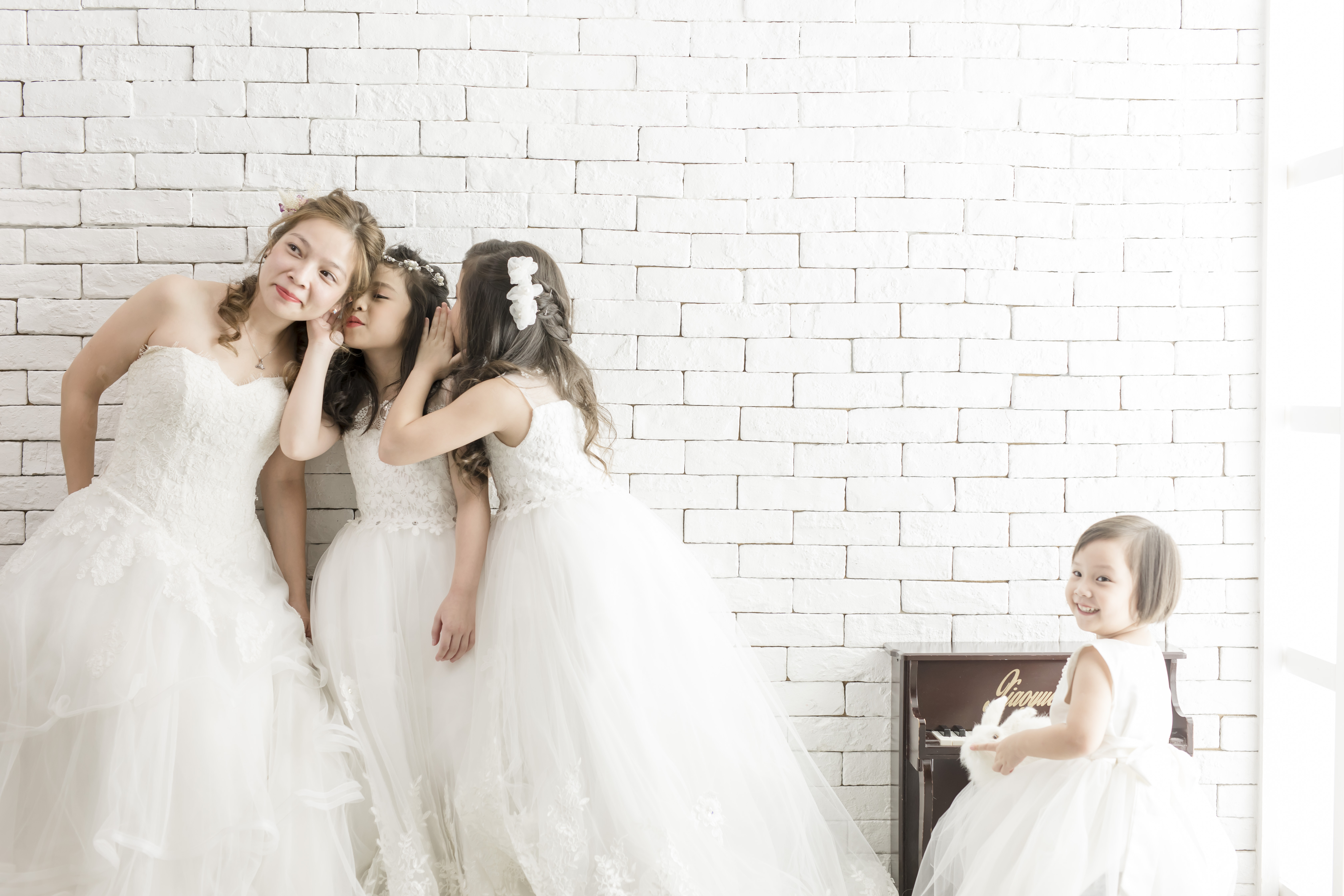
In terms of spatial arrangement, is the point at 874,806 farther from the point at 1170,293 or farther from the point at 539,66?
the point at 539,66

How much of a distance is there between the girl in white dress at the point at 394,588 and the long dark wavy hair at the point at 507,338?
10 centimetres

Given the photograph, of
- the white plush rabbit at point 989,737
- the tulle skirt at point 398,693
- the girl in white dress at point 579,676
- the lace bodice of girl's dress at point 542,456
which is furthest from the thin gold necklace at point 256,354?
the white plush rabbit at point 989,737

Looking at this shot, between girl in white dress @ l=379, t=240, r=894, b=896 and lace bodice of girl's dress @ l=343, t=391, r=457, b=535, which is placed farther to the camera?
lace bodice of girl's dress @ l=343, t=391, r=457, b=535

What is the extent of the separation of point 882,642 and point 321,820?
1510mm

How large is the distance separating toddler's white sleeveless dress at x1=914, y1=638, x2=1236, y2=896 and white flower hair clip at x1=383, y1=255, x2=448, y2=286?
179cm

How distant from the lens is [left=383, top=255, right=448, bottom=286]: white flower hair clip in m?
2.04

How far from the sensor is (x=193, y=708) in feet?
5.56

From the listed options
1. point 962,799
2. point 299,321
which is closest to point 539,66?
point 299,321

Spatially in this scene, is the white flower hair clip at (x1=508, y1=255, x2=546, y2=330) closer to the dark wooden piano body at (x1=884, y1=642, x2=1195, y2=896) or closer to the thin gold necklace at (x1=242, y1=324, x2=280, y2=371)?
the thin gold necklace at (x1=242, y1=324, x2=280, y2=371)

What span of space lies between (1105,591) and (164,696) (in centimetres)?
204

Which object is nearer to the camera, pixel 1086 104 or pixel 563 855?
pixel 563 855

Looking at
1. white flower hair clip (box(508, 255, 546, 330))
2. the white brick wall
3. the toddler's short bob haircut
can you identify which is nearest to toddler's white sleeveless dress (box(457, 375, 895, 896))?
white flower hair clip (box(508, 255, 546, 330))

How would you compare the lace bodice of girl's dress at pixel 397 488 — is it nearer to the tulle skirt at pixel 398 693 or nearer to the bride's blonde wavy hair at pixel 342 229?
the tulle skirt at pixel 398 693

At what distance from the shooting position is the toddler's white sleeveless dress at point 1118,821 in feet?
5.28
